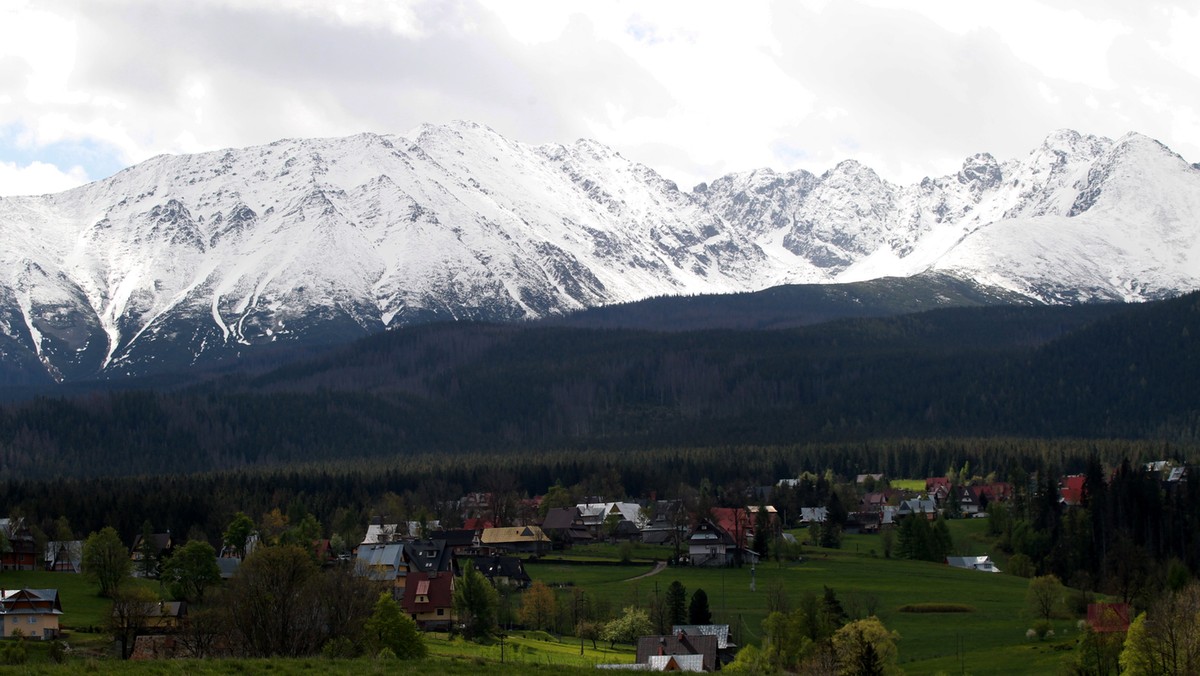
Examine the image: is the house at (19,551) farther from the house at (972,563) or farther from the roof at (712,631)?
the house at (972,563)

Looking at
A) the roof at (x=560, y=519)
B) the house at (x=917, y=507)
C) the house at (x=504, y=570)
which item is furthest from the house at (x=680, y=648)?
the house at (x=917, y=507)

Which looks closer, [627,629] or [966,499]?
[627,629]

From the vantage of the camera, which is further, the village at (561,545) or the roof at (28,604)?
the roof at (28,604)

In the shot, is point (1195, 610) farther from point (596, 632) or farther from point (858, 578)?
point (858, 578)

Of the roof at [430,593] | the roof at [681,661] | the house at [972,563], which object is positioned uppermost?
the house at [972,563]

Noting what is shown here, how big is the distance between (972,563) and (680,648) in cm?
6165

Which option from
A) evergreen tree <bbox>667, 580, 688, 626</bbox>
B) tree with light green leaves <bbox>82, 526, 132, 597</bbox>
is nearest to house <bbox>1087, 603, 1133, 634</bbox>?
evergreen tree <bbox>667, 580, 688, 626</bbox>

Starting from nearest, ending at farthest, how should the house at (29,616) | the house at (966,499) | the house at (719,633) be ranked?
the house at (719,633) < the house at (29,616) < the house at (966,499)

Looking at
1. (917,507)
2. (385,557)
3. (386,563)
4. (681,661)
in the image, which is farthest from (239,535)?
(917,507)

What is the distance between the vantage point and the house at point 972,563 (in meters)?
142

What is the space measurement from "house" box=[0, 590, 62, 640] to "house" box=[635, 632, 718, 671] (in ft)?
104

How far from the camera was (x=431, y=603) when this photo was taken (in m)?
110

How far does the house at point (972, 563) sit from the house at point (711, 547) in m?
17.8

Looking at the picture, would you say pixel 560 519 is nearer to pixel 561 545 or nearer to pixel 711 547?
pixel 561 545
